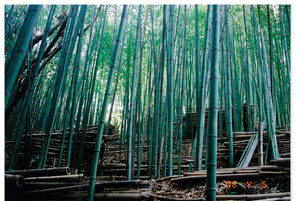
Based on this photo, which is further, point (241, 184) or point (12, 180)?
point (241, 184)

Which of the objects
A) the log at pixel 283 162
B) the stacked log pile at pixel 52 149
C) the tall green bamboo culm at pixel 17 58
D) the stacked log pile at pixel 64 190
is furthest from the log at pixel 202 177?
the stacked log pile at pixel 52 149

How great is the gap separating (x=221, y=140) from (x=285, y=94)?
119cm

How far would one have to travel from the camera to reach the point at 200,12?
5.36 meters

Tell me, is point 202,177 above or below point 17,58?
below

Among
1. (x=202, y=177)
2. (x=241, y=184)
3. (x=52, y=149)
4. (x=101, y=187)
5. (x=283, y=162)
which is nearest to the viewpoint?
(x=101, y=187)

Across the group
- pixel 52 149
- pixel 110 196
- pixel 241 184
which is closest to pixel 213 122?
pixel 110 196

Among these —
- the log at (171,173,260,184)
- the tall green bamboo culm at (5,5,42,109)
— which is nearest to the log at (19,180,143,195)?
the tall green bamboo culm at (5,5,42,109)

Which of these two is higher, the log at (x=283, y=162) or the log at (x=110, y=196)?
the log at (x=283, y=162)

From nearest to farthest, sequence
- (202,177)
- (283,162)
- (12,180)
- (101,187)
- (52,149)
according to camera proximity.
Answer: (12,180) < (101,187) < (283,162) < (202,177) < (52,149)

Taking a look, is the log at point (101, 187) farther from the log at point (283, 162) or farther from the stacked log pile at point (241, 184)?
the log at point (283, 162)

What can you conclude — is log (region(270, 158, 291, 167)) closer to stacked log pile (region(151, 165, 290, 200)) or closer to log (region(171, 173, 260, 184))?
stacked log pile (region(151, 165, 290, 200))

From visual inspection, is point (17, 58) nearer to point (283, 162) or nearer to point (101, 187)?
point (101, 187)
